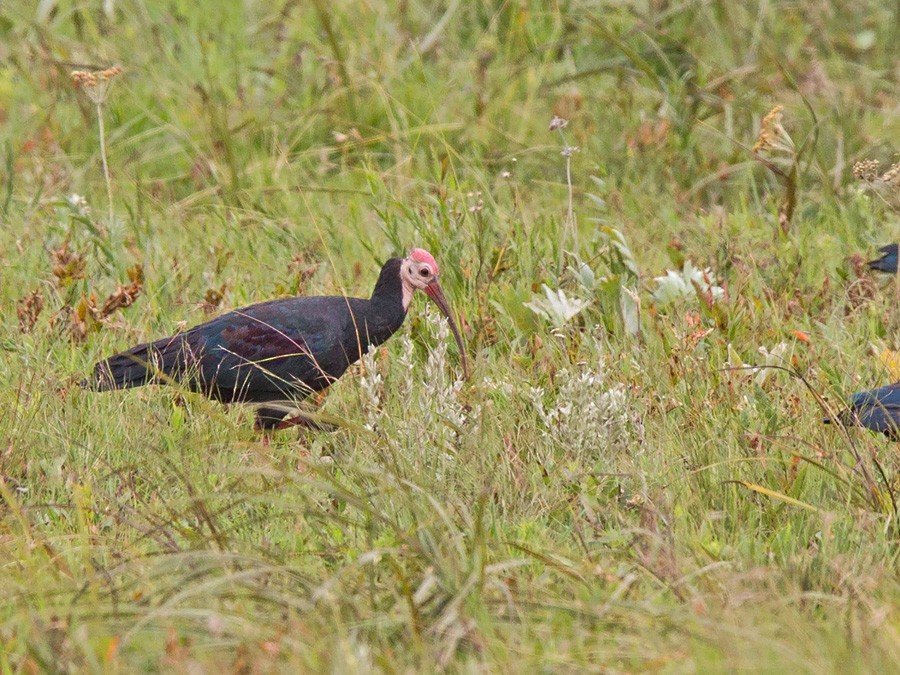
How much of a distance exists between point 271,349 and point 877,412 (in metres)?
2.04

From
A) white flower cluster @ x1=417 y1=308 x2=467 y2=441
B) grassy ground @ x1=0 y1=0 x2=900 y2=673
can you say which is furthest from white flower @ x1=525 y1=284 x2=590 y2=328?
white flower cluster @ x1=417 y1=308 x2=467 y2=441

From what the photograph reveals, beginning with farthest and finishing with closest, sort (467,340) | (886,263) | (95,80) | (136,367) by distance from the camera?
(95,80), (886,263), (467,340), (136,367)

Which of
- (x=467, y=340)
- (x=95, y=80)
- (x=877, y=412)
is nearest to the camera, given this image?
(x=877, y=412)

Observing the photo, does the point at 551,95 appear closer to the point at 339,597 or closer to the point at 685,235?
the point at 685,235

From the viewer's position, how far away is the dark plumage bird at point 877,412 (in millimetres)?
3768

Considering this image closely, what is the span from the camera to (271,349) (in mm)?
4844

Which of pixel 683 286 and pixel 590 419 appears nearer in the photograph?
pixel 590 419

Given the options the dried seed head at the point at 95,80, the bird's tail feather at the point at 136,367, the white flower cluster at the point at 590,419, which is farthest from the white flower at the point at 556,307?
the dried seed head at the point at 95,80

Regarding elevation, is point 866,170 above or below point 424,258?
above

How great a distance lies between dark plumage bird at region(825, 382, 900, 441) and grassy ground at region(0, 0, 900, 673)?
0.06m

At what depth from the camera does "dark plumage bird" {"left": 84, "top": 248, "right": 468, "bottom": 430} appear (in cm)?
478

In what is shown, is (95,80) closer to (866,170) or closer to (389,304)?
(389,304)

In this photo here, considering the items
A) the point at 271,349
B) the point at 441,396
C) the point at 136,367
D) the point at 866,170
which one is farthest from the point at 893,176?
the point at 136,367

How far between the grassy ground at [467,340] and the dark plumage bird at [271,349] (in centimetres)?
11
